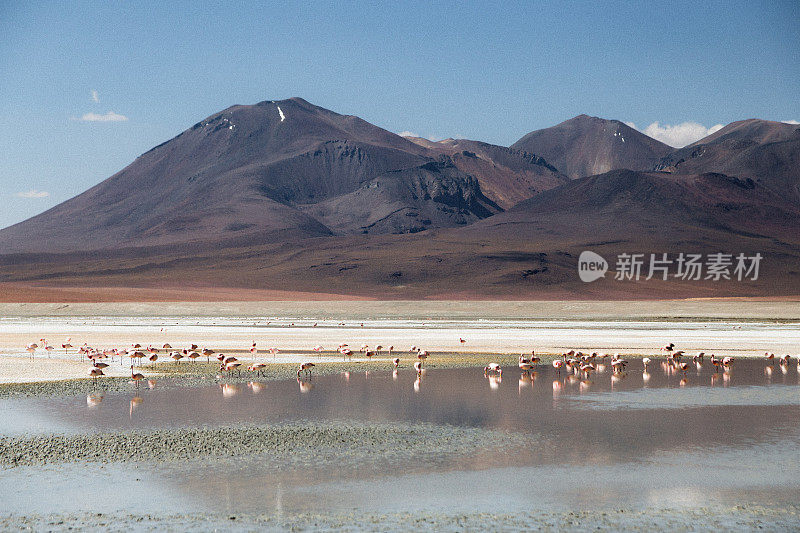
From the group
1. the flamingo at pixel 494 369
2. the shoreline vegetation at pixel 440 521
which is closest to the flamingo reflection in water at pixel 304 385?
the flamingo at pixel 494 369

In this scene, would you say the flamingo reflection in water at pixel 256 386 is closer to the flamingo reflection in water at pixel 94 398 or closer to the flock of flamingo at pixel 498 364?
the flock of flamingo at pixel 498 364

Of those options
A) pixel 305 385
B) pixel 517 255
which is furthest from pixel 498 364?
pixel 517 255

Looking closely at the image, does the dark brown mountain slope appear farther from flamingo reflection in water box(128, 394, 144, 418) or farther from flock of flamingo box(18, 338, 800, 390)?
flamingo reflection in water box(128, 394, 144, 418)

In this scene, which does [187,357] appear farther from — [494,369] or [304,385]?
[494,369]

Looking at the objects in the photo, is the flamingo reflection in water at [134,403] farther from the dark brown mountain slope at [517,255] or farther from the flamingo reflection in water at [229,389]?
the dark brown mountain slope at [517,255]

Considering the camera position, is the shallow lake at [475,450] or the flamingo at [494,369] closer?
the shallow lake at [475,450]

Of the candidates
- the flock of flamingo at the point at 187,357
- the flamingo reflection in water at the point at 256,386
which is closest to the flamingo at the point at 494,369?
the flock of flamingo at the point at 187,357

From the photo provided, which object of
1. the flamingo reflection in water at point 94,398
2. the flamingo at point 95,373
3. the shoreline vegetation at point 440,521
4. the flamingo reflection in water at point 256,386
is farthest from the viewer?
the flamingo at point 95,373

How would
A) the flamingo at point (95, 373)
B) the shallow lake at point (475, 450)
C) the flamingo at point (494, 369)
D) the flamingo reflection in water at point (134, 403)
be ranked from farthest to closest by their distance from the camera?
the flamingo at point (494, 369) → the flamingo at point (95, 373) → the flamingo reflection in water at point (134, 403) → the shallow lake at point (475, 450)

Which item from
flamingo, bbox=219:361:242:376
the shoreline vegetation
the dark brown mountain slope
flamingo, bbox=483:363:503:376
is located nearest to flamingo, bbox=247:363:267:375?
flamingo, bbox=219:361:242:376

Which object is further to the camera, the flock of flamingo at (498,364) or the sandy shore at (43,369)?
the flock of flamingo at (498,364)

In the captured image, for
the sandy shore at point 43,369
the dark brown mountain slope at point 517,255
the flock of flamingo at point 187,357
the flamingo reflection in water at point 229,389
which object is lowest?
the flamingo reflection in water at point 229,389

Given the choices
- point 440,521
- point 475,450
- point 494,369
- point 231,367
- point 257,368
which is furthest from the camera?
point 257,368

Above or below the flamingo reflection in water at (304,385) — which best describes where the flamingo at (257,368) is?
above
